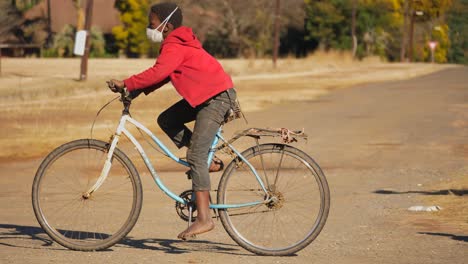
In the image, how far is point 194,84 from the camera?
7703 mm

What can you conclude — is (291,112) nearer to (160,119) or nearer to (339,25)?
(160,119)

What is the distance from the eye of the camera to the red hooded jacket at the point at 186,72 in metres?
7.68

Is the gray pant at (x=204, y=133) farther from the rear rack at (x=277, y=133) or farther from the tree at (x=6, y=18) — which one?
the tree at (x=6, y=18)

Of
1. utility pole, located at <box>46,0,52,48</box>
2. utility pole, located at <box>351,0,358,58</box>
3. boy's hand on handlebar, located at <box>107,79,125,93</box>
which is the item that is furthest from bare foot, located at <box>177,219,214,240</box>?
utility pole, located at <box>351,0,358,58</box>

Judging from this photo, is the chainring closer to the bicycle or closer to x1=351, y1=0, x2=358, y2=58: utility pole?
the bicycle

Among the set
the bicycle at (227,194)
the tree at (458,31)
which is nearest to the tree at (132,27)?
the tree at (458,31)

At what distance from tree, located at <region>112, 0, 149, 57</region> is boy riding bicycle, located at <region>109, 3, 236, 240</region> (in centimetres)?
6910

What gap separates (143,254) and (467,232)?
8.94ft

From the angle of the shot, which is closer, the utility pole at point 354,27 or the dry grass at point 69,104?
the dry grass at point 69,104

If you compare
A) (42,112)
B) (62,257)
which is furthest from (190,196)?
(42,112)

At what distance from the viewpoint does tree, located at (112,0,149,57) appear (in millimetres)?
77625

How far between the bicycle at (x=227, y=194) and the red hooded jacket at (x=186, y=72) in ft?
0.97

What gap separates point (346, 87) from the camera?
38.0m

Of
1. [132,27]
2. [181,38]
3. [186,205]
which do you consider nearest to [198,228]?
[186,205]
